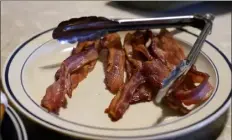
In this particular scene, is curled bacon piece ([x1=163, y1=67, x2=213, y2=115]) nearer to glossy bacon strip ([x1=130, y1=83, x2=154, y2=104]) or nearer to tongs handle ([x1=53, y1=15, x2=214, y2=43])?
glossy bacon strip ([x1=130, y1=83, x2=154, y2=104])

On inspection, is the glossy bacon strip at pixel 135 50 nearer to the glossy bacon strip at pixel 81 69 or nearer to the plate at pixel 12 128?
the glossy bacon strip at pixel 81 69

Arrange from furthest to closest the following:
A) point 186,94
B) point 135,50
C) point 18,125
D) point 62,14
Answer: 1. point 62,14
2. point 135,50
3. point 186,94
4. point 18,125

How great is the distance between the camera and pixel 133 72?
66 cm

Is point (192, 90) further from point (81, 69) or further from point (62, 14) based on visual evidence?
point (62, 14)

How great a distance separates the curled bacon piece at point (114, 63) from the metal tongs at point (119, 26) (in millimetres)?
17

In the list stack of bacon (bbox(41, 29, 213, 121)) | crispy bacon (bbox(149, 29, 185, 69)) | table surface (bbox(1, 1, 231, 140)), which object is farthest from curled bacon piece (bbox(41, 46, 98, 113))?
table surface (bbox(1, 1, 231, 140))

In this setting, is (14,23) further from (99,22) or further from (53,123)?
(53,123)

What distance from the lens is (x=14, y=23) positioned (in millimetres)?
934

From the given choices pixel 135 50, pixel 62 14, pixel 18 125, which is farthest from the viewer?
pixel 62 14

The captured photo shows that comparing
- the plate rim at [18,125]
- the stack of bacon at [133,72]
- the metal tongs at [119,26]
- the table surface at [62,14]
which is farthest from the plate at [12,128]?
the table surface at [62,14]

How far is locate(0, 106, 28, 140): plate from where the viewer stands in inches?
17.6

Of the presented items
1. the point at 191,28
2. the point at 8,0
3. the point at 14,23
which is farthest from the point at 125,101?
the point at 8,0

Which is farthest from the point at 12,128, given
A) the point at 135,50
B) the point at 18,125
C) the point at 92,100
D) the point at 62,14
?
the point at 62,14

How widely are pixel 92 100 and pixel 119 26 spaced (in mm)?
170
